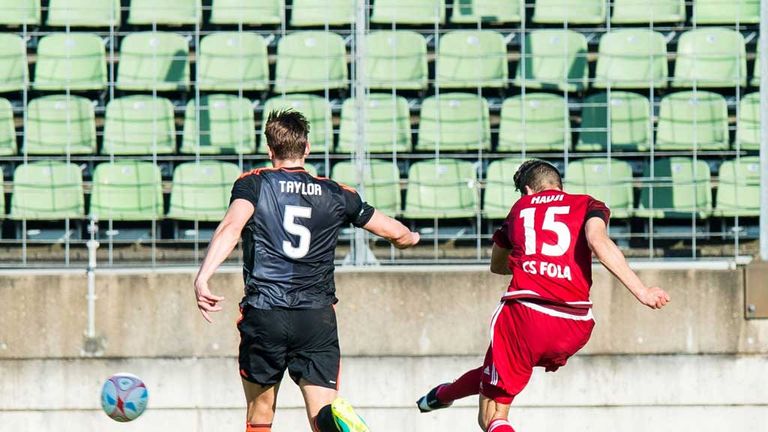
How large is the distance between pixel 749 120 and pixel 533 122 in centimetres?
167

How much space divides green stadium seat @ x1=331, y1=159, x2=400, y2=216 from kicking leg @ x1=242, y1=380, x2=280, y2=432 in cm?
299

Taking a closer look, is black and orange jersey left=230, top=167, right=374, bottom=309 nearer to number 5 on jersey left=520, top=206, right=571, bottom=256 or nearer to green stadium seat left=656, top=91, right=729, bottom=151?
number 5 on jersey left=520, top=206, right=571, bottom=256

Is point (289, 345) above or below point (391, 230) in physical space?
below

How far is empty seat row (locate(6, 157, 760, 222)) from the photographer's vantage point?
9.39 m

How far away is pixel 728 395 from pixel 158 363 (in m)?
3.98

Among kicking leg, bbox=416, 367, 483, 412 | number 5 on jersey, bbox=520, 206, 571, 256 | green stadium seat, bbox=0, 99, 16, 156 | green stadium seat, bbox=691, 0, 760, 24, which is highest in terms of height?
green stadium seat, bbox=691, 0, 760, 24

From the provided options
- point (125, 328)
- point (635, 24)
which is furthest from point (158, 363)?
point (635, 24)

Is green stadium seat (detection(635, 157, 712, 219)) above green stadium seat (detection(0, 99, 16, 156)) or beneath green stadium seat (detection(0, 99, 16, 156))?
beneath

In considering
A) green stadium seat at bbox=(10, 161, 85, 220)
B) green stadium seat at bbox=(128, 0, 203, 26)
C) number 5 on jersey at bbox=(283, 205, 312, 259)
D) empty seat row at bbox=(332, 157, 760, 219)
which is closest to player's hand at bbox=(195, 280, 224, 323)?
number 5 on jersey at bbox=(283, 205, 312, 259)

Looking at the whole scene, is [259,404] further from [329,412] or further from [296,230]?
[296,230]

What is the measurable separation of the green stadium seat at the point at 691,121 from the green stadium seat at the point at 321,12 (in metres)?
2.61

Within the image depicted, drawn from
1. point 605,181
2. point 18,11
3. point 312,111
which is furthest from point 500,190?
point 18,11

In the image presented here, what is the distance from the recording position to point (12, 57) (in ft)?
33.3

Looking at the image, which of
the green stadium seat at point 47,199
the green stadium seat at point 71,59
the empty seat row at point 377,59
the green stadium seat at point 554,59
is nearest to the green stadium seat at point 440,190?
the empty seat row at point 377,59
